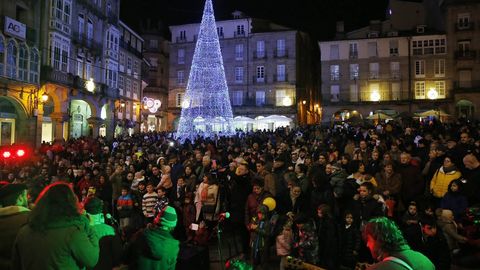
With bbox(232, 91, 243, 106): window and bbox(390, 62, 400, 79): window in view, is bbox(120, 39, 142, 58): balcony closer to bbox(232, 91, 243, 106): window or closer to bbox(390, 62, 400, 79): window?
bbox(232, 91, 243, 106): window

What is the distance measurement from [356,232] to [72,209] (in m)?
4.81

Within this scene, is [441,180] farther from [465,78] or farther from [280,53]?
[280,53]

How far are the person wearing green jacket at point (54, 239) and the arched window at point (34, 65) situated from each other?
24102 mm

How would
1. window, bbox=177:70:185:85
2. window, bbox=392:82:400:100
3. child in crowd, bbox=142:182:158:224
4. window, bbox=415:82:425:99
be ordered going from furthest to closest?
window, bbox=177:70:185:85 → window, bbox=392:82:400:100 → window, bbox=415:82:425:99 → child in crowd, bbox=142:182:158:224

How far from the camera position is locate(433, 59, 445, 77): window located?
42.8 metres

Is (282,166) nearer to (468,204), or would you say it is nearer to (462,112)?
(468,204)

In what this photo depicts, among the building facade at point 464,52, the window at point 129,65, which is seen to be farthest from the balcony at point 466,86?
the window at point 129,65

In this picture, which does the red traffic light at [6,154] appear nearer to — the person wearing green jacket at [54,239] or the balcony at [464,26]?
the person wearing green jacket at [54,239]

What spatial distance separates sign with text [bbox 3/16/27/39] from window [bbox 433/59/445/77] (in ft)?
134

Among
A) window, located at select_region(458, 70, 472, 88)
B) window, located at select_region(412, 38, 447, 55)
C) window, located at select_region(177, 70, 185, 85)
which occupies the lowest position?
window, located at select_region(458, 70, 472, 88)

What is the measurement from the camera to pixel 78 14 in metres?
30.3

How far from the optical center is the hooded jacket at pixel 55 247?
3084 mm

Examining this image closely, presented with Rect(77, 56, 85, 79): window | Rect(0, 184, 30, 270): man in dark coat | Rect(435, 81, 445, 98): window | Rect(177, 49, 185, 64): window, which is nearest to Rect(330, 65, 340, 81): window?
Rect(435, 81, 445, 98): window

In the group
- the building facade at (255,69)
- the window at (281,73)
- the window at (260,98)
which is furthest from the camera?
the window at (260,98)
